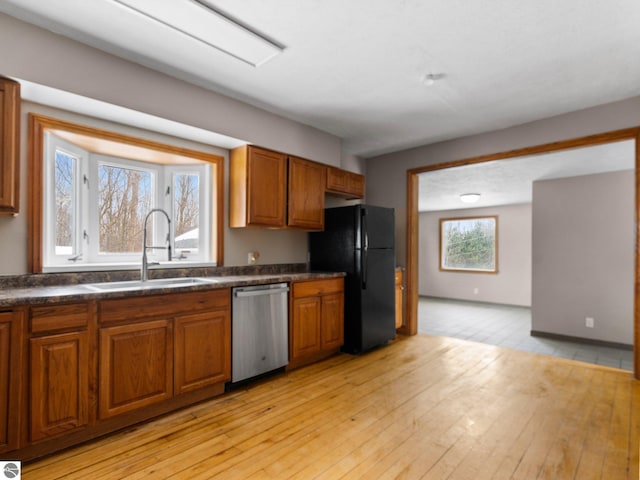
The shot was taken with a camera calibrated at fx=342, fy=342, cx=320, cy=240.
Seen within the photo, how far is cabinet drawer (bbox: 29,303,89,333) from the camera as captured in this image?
180cm

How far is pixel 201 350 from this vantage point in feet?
8.19

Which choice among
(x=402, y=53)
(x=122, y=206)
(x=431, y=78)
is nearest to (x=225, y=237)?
(x=122, y=206)

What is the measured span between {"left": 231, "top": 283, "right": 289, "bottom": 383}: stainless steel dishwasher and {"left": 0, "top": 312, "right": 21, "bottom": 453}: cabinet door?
4.20ft

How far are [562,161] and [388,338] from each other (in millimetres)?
3005

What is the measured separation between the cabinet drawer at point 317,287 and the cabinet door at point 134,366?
1219 millimetres

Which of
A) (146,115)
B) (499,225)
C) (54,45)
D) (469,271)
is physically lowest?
(469,271)

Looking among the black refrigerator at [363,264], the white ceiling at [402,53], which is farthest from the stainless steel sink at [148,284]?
the white ceiling at [402,53]

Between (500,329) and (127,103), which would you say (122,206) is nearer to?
(127,103)

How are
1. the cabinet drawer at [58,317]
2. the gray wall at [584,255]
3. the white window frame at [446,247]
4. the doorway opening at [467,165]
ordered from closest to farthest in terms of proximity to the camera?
the cabinet drawer at [58,317]
the doorway opening at [467,165]
the gray wall at [584,255]
the white window frame at [446,247]

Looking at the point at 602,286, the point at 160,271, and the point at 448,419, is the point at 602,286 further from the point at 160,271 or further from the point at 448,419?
the point at 160,271

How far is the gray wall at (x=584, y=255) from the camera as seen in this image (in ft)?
14.4

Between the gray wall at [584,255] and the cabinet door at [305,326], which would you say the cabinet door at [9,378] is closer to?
the cabinet door at [305,326]

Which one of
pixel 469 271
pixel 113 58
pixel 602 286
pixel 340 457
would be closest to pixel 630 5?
Answer: pixel 340 457

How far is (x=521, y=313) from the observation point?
6.50 m
